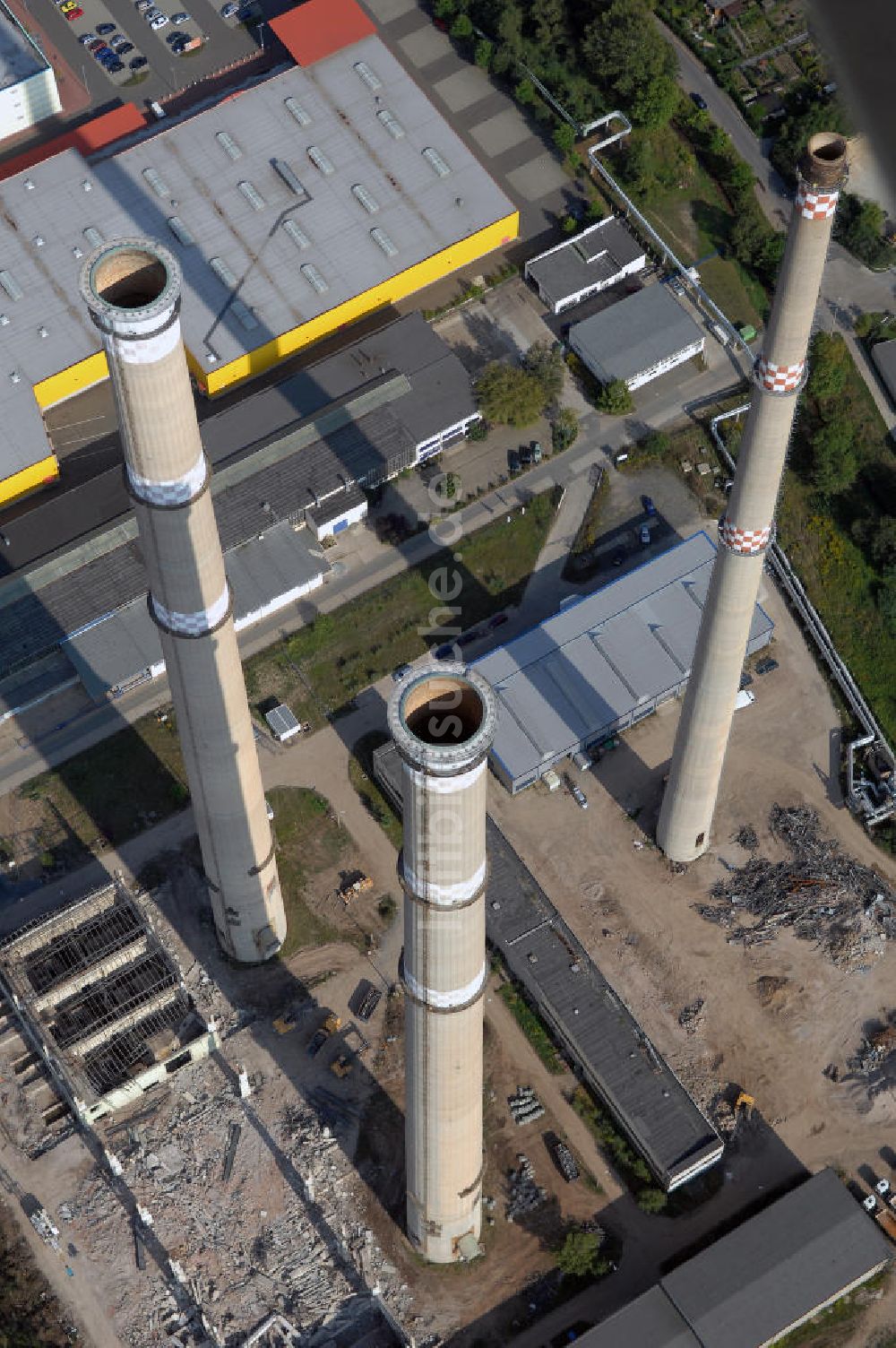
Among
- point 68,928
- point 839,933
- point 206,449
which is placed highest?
point 206,449

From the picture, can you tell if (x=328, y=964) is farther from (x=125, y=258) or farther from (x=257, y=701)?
(x=125, y=258)

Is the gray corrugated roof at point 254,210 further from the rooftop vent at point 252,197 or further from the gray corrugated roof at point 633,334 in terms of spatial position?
the gray corrugated roof at point 633,334

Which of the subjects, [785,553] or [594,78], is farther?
[594,78]

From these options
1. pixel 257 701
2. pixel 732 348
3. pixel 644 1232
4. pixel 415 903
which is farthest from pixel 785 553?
pixel 415 903

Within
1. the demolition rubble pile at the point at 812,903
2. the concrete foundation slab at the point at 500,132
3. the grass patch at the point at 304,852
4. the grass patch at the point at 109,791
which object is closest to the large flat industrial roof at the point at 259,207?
the concrete foundation slab at the point at 500,132

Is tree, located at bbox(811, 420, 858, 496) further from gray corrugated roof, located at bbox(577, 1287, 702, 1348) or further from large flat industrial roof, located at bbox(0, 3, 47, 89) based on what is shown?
large flat industrial roof, located at bbox(0, 3, 47, 89)

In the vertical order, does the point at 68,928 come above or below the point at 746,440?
below
